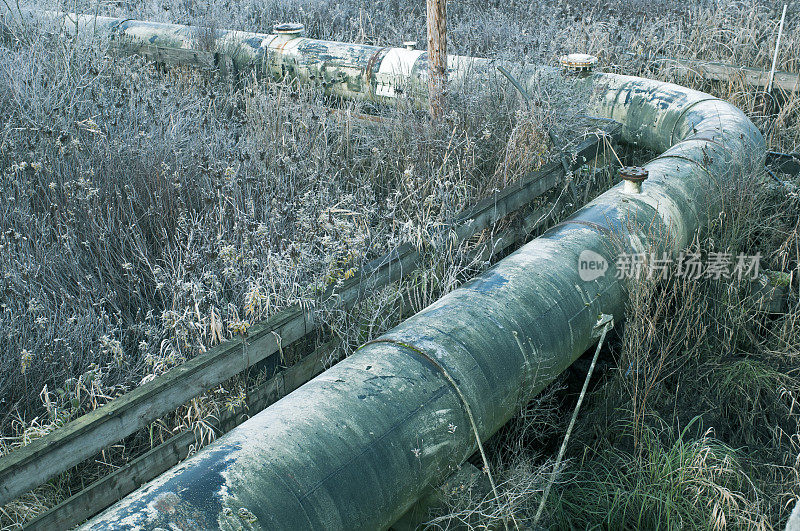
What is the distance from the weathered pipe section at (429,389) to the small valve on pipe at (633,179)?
0.04 metres

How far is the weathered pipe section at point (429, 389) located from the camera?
175 cm

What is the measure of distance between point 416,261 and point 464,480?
55.3 inches

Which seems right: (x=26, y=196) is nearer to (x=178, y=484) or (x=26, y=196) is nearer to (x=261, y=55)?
(x=178, y=484)

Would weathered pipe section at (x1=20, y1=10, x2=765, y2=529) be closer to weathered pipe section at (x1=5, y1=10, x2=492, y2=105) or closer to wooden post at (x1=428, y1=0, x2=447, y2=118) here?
wooden post at (x1=428, y1=0, x2=447, y2=118)

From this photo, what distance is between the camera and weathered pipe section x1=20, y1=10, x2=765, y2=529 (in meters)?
1.75

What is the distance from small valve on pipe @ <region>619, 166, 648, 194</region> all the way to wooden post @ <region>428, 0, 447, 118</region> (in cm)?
173

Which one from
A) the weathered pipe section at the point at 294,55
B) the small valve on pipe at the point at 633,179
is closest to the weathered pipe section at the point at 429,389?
the small valve on pipe at the point at 633,179

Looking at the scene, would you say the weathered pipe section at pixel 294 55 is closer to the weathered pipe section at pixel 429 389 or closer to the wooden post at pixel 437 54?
the wooden post at pixel 437 54

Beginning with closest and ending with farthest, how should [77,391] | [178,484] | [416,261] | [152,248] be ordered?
[178,484]
[77,391]
[416,261]
[152,248]

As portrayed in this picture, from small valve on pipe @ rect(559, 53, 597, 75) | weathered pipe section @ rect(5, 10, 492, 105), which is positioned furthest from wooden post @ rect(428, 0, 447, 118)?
small valve on pipe @ rect(559, 53, 597, 75)

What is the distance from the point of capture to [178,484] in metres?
1.74

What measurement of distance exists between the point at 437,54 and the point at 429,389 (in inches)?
137

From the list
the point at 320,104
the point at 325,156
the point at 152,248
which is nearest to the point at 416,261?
the point at 325,156

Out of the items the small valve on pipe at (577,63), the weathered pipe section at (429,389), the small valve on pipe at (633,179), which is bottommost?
the weathered pipe section at (429,389)
